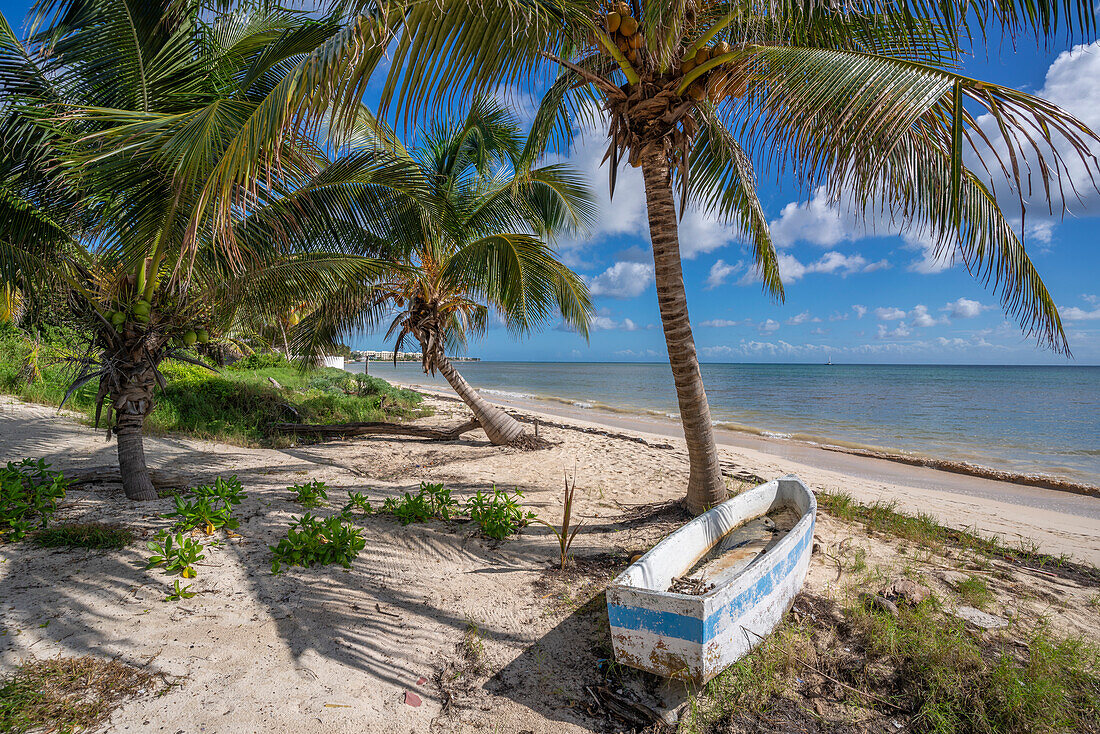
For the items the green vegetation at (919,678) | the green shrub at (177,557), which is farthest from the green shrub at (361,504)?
the green vegetation at (919,678)

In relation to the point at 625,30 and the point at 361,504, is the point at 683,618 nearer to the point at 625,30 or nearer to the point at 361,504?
the point at 361,504

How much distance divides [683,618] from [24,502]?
17.0ft

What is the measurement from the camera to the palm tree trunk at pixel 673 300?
463 centimetres

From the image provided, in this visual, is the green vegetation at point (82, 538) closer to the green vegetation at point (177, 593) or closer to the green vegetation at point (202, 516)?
the green vegetation at point (202, 516)

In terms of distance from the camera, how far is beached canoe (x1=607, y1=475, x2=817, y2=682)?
8.36 feet

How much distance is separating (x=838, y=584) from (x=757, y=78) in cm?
402

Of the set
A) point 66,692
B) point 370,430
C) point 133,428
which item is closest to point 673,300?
point 66,692

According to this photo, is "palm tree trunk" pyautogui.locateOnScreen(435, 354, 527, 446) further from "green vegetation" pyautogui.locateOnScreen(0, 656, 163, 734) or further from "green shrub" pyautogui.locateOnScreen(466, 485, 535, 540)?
"green vegetation" pyautogui.locateOnScreen(0, 656, 163, 734)

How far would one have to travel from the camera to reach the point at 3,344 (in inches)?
515

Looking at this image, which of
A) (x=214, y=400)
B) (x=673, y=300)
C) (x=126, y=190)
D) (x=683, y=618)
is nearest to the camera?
(x=683, y=618)

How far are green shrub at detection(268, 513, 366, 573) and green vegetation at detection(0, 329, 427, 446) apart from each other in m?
5.47

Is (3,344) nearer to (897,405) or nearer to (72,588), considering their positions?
(72,588)

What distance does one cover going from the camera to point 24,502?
398cm

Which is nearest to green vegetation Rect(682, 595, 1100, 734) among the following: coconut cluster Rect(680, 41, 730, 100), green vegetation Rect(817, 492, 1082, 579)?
green vegetation Rect(817, 492, 1082, 579)
